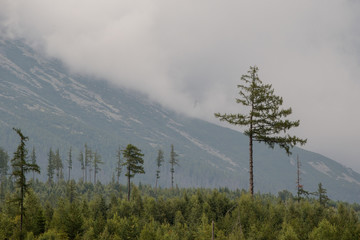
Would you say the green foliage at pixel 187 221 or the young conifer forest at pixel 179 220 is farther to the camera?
the young conifer forest at pixel 179 220

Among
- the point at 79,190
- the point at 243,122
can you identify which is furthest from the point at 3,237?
the point at 79,190

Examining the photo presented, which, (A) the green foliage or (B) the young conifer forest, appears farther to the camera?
(B) the young conifer forest

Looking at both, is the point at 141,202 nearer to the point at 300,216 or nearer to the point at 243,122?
the point at 243,122

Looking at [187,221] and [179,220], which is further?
[179,220]

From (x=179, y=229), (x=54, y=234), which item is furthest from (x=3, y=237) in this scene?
(x=179, y=229)

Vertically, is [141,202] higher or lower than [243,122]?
lower

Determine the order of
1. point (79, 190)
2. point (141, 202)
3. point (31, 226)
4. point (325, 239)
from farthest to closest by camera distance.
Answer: point (79, 190) < point (141, 202) < point (31, 226) < point (325, 239)

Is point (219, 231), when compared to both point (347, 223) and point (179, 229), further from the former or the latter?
point (347, 223)

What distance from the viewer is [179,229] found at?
25078 millimetres

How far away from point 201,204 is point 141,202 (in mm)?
5327

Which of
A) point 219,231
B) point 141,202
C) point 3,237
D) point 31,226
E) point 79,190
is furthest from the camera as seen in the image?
point 79,190

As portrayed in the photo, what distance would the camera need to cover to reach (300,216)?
25562 mm

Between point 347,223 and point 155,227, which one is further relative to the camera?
point 155,227

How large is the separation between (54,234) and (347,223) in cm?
1809
